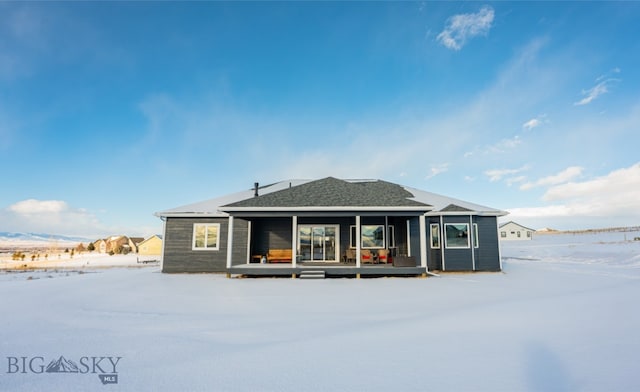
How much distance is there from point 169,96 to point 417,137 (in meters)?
15.2

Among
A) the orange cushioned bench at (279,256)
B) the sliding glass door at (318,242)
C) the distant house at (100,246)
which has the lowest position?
the distant house at (100,246)

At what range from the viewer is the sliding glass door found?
44.8 ft

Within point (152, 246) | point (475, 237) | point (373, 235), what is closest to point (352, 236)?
point (373, 235)

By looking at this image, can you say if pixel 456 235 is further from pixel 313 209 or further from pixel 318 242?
pixel 313 209

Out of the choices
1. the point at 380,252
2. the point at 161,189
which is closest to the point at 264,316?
the point at 380,252

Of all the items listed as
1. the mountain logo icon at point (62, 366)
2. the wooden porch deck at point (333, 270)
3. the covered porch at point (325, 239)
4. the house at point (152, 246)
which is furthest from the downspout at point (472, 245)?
the house at point (152, 246)

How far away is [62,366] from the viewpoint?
3258 millimetres

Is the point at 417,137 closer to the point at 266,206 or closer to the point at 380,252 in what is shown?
the point at 380,252

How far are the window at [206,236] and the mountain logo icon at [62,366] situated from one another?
9923 mm

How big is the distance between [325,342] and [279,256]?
31.5 feet

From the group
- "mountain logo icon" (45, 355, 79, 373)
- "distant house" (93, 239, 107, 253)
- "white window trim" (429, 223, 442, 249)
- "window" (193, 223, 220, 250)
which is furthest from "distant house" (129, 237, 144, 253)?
"mountain logo icon" (45, 355, 79, 373)

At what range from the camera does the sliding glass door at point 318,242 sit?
1364 cm

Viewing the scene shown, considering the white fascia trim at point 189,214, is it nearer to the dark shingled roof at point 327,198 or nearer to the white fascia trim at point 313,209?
the dark shingled roof at point 327,198

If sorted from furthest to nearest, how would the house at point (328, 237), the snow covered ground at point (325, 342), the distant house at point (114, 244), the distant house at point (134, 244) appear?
the distant house at point (114, 244) < the distant house at point (134, 244) < the house at point (328, 237) < the snow covered ground at point (325, 342)
